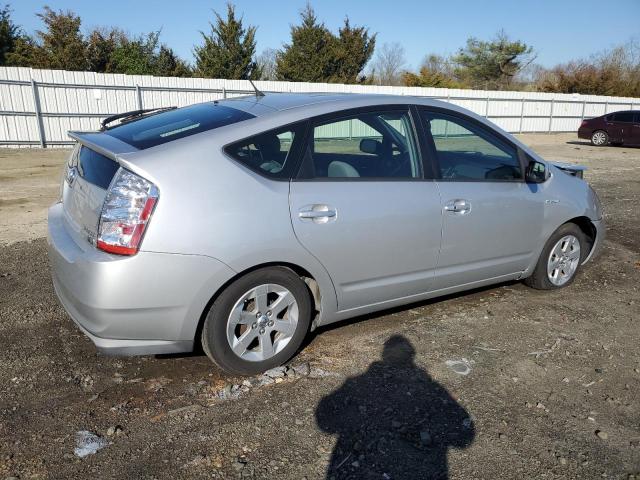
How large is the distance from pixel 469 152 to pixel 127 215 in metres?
2.64

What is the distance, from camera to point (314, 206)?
3.06 meters

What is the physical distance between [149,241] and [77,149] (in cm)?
123

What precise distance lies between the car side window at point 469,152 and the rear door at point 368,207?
0.24 m

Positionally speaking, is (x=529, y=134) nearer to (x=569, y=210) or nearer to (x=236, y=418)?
(x=569, y=210)

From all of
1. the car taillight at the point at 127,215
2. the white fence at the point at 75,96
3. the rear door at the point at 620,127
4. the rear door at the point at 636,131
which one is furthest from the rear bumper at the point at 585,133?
the car taillight at the point at 127,215

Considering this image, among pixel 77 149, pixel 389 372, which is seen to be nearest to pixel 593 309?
pixel 389 372

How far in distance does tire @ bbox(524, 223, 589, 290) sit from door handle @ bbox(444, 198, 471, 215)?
45.2 inches

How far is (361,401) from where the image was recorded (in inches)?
115

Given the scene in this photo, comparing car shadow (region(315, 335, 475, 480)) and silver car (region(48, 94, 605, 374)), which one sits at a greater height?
silver car (region(48, 94, 605, 374))

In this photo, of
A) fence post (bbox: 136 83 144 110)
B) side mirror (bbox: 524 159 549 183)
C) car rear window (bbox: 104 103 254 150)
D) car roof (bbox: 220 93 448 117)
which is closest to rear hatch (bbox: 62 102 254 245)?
car rear window (bbox: 104 103 254 150)

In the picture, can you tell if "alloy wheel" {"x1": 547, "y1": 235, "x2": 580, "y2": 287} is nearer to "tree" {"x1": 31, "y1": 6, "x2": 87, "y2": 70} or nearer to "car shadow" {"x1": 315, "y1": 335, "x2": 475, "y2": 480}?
"car shadow" {"x1": 315, "y1": 335, "x2": 475, "y2": 480}

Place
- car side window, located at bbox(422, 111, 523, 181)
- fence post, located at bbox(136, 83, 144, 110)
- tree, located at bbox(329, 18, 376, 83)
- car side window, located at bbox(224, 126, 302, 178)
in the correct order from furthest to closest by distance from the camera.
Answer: tree, located at bbox(329, 18, 376, 83), fence post, located at bbox(136, 83, 144, 110), car side window, located at bbox(422, 111, 523, 181), car side window, located at bbox(224, 126, 302, 178)

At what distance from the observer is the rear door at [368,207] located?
122 inches

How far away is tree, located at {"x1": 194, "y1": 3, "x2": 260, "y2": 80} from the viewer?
3206 cm
